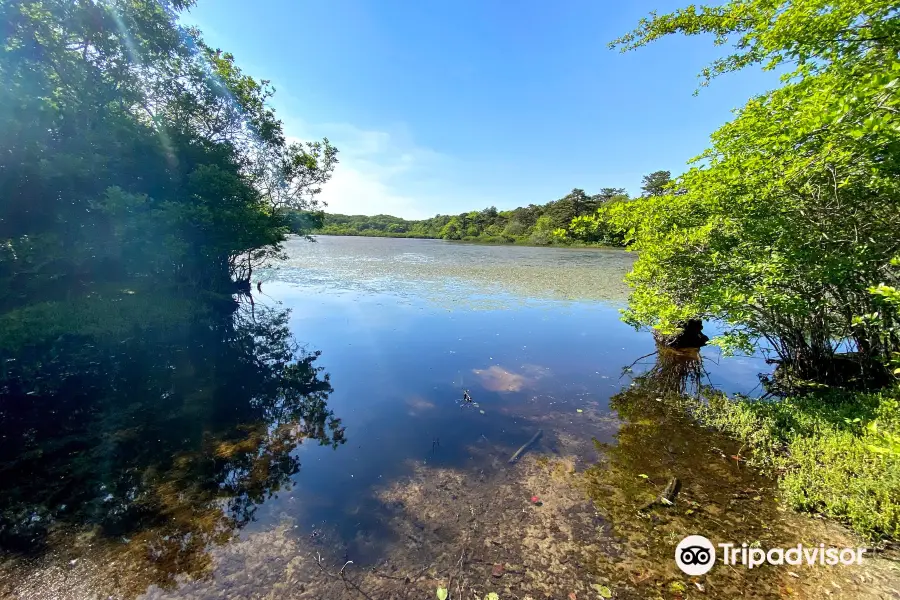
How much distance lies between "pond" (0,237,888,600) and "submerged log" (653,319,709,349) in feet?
2.21

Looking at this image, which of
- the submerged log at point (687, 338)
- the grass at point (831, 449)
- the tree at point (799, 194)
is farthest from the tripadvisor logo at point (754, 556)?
the submerged log at point (687, 338)

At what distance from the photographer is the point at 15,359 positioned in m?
8.58

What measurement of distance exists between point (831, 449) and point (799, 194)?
3.41 meters

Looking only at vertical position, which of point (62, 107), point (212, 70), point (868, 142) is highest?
point (212, 70)

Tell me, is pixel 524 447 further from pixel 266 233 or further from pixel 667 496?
pixel 266 233

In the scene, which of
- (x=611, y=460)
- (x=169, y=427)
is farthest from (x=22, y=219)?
(x=611, y=460)

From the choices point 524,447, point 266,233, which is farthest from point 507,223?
point 524,447

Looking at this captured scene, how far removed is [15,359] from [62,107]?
25.1 feet

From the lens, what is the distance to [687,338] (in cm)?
1082

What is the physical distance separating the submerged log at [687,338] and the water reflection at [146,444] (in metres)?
9.68

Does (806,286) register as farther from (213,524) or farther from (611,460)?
(213,524)

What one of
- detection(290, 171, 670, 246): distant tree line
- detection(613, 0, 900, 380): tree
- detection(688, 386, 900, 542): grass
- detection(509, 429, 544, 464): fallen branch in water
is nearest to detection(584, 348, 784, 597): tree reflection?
detection(688, 386, 900, 542): grass

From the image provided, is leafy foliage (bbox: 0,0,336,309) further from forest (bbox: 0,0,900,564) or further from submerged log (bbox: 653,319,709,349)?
submerged log (bbox: 653,319,709,349)

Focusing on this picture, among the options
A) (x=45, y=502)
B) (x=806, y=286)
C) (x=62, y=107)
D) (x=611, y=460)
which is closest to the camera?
(x=45, y=502)
